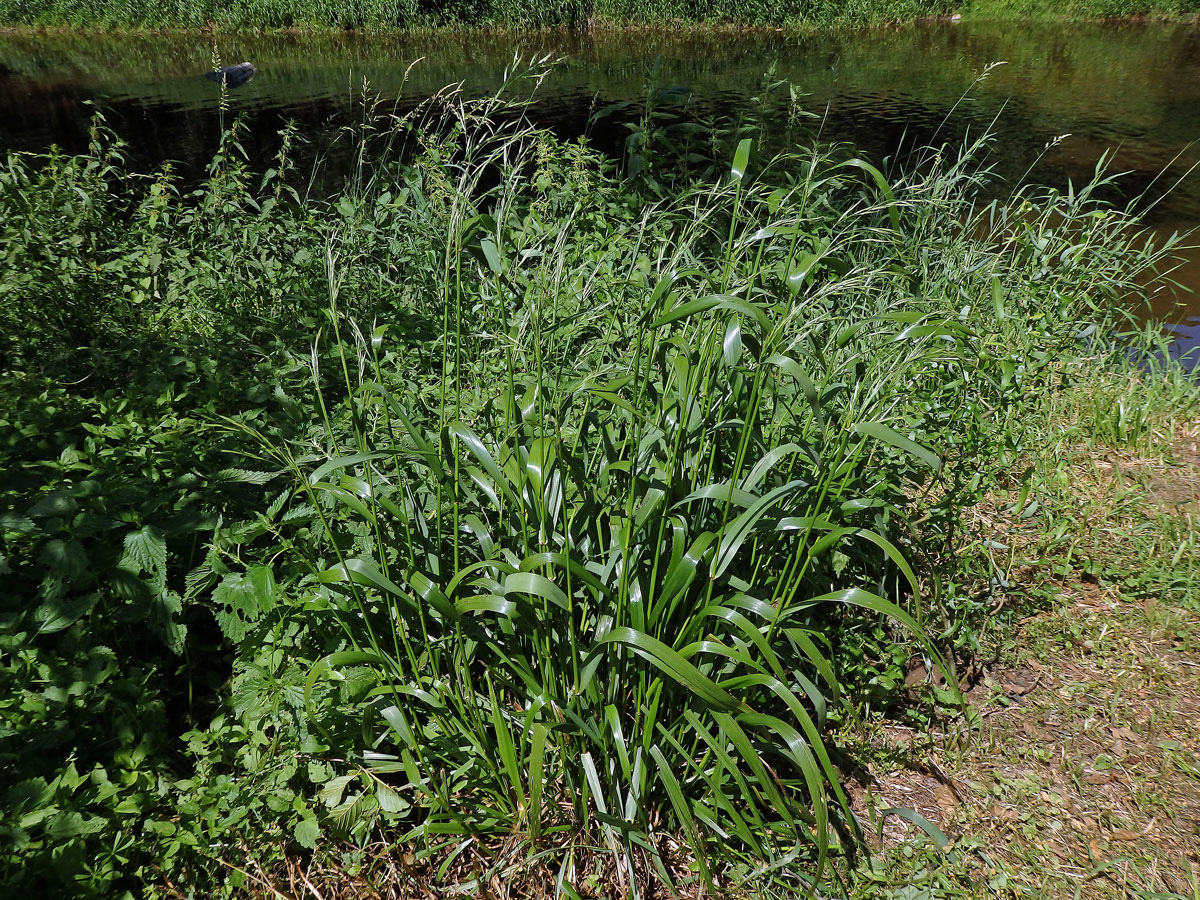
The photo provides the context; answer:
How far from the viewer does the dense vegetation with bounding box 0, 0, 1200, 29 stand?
60.9ft

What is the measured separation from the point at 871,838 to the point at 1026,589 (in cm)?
106

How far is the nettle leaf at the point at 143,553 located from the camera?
6.02ft

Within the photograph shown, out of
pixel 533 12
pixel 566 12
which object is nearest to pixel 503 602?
pixel 566 12

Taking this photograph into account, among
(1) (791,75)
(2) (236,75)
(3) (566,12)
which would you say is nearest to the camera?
(2) (236,75)

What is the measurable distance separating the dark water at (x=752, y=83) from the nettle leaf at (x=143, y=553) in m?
5.17

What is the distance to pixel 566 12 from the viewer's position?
60.9ft

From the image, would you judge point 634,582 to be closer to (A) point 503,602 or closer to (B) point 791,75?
(A) point 503,602

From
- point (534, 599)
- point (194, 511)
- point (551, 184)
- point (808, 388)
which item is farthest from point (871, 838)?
point (551, 184)

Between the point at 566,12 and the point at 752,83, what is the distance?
26.3ft

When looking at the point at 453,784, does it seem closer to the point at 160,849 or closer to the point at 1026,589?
the point at 160,849

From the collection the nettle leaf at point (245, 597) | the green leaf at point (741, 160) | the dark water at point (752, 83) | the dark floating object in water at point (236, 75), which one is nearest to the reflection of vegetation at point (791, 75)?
Result: the dark water at point (752, 83)

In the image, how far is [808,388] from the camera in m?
1.46

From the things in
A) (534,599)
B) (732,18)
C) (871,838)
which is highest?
(732,18)

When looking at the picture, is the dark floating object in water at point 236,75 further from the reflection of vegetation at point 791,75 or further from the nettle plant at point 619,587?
the nettle plant at point 619,587
